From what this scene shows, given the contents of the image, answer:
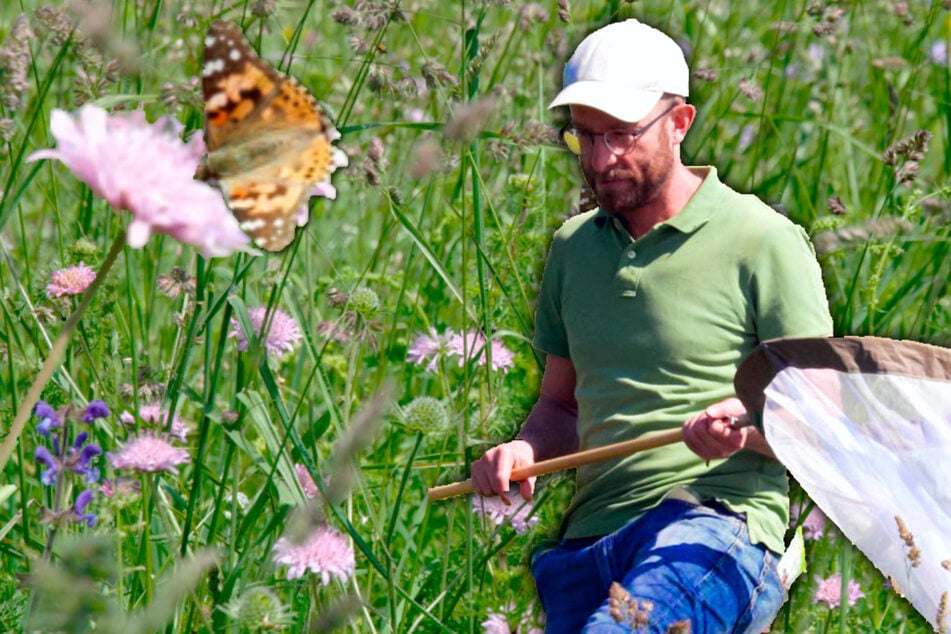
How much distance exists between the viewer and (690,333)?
197 centimetres

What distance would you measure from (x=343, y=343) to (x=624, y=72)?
57 centimetres

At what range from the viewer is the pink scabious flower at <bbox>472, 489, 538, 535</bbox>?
7.36 feet

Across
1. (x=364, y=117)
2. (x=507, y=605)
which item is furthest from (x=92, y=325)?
(x=364, y=117)

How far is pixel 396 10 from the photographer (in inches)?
79.5

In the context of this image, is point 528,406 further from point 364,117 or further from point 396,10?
point 364,117

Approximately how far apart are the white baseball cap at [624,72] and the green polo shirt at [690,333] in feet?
0.47

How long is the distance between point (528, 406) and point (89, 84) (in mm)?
842

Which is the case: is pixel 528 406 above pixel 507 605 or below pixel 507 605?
above

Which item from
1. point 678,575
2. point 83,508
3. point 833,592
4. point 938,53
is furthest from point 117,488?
point 938,53

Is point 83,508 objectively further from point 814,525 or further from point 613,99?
point 814,525

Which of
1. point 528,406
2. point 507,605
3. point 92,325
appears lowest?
point 507,605

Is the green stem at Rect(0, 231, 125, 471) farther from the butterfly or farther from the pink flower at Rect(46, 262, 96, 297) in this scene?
the pink flower at Rect(46, 262, 96, 297)

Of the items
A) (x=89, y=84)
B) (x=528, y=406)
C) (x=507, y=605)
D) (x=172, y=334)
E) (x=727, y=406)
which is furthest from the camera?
(x=172, y=334)

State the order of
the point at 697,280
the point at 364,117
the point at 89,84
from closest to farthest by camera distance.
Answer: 1. the point at 697,280
2. the point at 89,84
3. the point at 364,117
